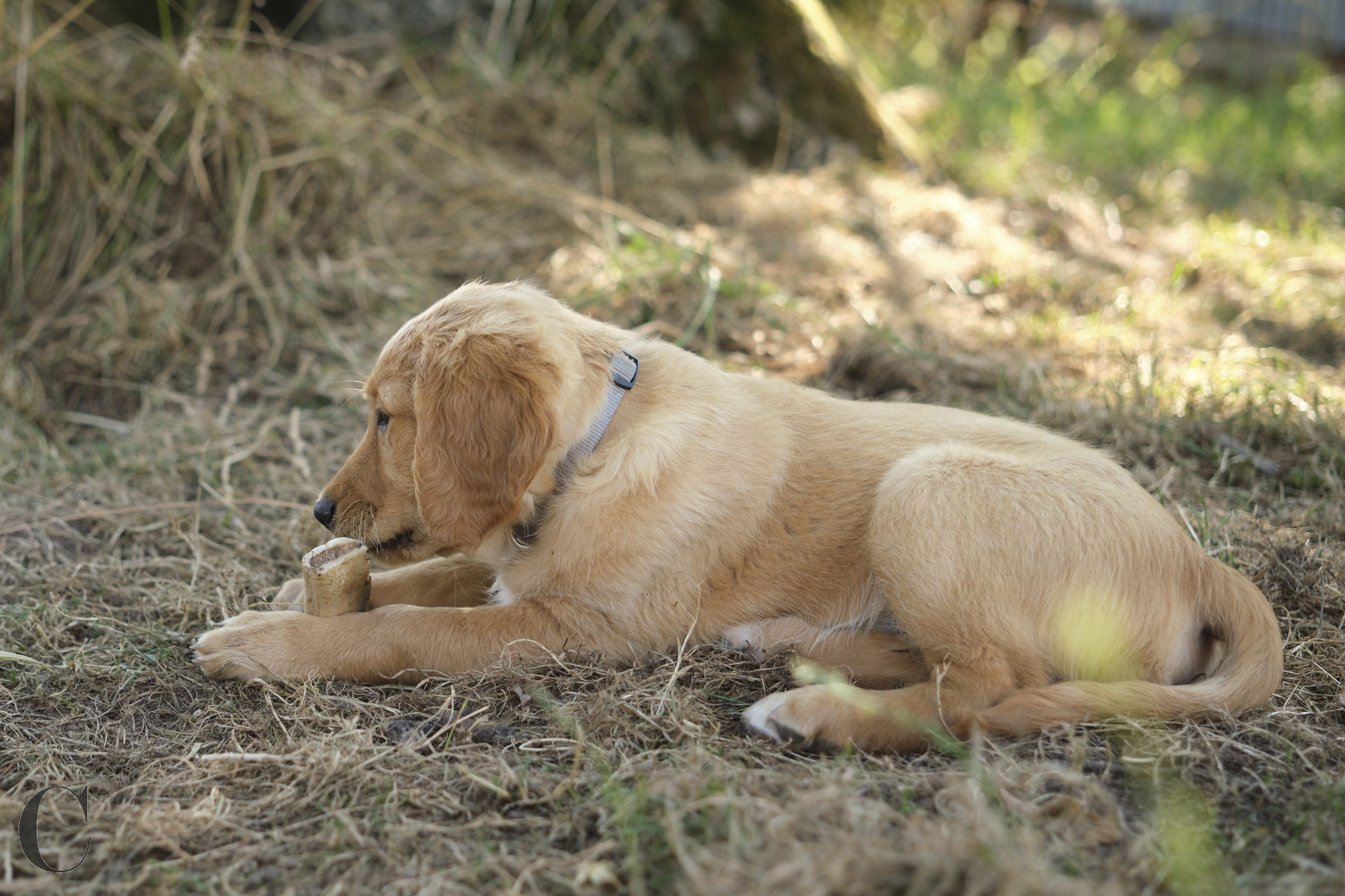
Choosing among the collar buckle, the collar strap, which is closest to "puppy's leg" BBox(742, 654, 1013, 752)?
the collar strap

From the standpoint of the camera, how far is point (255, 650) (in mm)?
2555

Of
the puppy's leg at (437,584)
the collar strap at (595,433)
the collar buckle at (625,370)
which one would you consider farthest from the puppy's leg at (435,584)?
the collar buckle at (625,370)

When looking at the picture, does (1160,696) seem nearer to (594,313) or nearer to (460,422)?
(460,422)

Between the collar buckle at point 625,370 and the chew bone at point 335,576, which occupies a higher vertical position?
the collar buckle at point 625,370

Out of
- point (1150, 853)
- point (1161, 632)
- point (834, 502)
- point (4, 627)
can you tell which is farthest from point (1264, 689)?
point (4, 627)

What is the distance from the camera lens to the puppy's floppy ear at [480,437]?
2475 mm

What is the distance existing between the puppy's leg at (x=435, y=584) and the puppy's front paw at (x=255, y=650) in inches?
14.9

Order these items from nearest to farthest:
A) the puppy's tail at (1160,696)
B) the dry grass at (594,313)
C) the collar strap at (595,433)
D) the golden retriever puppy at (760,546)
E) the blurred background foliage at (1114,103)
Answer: the dry grass at (594,313)
the puppy's tail at (1160,696)
the golden retriever puppy at (760,546)
the collar strap at (595,433)
the blurred background foliage at (1114,103)

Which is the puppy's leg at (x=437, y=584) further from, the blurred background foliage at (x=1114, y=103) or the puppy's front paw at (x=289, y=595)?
the blurred background foliage at (x=1114, y=103)

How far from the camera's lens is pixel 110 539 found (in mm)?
3375

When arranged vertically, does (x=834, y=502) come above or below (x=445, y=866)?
above

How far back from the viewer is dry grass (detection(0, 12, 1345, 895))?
187 cm

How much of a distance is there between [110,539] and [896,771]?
9.18ft

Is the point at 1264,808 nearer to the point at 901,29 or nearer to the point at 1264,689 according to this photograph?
the point at 1264,689
